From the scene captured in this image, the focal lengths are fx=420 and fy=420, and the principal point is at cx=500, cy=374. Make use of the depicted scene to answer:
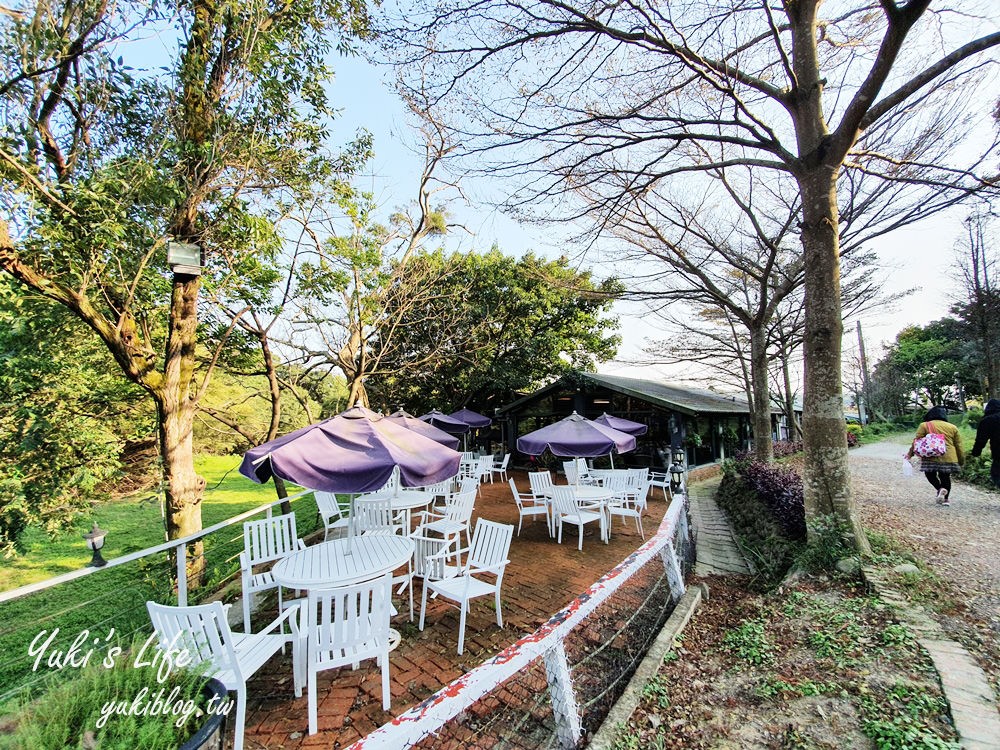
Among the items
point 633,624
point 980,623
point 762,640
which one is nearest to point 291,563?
point 633,624

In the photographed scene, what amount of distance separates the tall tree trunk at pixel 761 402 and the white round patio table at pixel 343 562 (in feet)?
36.2

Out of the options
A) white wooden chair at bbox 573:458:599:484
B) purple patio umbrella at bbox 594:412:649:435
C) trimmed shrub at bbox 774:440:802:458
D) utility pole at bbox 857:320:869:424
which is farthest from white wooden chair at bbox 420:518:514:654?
utility pole at bbox 857:320:869:424

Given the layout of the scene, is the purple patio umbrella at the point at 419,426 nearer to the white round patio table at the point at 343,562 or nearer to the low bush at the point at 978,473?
the white round patio table at the point at 343,562

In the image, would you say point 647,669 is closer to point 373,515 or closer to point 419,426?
point 373,515

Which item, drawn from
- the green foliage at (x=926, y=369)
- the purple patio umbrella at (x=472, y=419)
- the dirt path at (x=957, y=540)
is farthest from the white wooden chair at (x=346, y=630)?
the green foliage at (x=926, y=369)

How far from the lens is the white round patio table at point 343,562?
10.9 feet

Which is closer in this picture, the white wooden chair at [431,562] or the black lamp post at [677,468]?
the white wooden chair at [431,562]

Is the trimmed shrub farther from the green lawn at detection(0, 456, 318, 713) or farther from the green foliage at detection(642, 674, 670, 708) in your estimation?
the green lawn at detection(0, 456, 318, 713)

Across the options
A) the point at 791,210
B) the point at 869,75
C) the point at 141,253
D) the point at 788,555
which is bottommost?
the point at 788,555

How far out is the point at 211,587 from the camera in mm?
5844

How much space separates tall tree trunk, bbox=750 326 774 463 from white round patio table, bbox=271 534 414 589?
11037mm

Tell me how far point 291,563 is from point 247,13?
6588 millimetres

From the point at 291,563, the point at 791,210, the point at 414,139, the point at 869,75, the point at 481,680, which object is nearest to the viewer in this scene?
the point at 481,680

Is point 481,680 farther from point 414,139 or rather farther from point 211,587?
point 414,139
